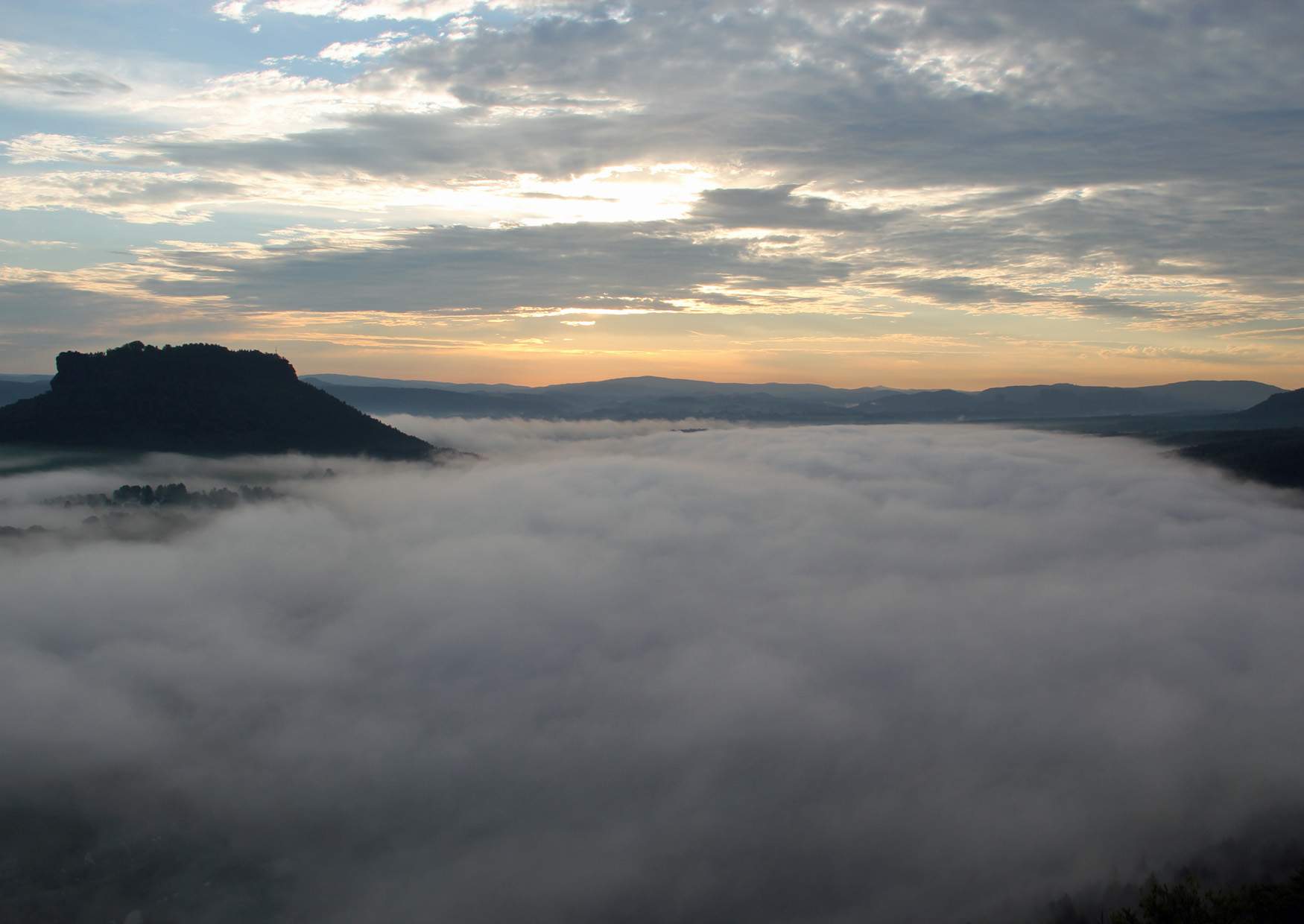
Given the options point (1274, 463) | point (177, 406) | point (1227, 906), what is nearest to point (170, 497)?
point (177, 406)

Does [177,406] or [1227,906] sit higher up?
[177,406]

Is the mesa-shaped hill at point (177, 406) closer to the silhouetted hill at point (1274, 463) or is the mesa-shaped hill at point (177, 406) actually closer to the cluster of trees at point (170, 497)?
the cluster of trees at point (170, 497)

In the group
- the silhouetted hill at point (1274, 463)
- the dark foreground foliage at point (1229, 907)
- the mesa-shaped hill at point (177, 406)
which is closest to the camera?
the dark foreground foliage at point (1229, 907)

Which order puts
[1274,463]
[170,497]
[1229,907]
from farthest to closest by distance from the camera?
[1274,463], [170,497], [1229,907]

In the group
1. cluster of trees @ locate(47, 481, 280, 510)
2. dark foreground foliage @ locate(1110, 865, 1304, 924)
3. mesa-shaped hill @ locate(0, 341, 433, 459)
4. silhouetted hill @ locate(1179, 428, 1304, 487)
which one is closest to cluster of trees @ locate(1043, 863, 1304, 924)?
dark foreground foliage @ locate(1110, 865, 1304, 924)

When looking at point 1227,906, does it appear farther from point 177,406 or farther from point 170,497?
point 177,406

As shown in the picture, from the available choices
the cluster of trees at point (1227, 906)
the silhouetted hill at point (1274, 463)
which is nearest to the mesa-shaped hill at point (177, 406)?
the cluster of trees at point (1227, 906)

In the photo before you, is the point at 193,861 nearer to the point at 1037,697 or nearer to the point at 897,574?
the point at 1037,697

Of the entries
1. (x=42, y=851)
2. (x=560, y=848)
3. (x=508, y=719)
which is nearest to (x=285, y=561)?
(x=508, y=719)

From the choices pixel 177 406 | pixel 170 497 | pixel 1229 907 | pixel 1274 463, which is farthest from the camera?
pixel 1274 463

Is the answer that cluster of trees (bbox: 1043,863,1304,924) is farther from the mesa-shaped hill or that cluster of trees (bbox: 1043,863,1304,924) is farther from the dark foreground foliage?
the mesa-shaped hill
